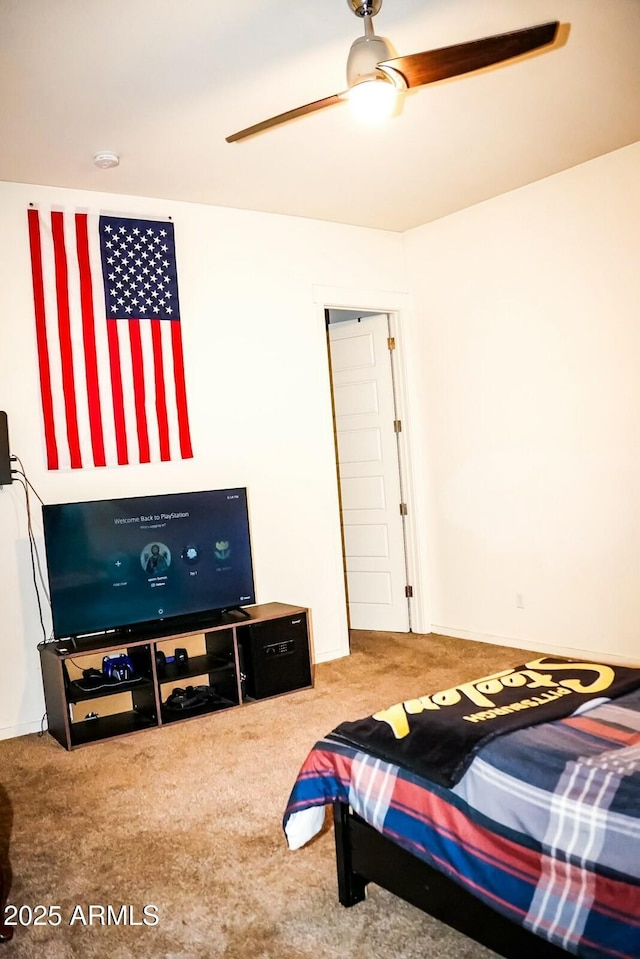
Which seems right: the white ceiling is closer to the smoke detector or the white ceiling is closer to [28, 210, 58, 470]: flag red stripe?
the smoke detector

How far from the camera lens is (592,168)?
445 centimetres

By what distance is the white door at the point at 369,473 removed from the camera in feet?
18.8

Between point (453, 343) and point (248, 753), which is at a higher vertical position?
point (453, 343)

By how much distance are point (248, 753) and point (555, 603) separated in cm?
228

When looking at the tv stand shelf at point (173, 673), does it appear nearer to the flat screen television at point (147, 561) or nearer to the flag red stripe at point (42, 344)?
the flat screen television at point (147, 561)

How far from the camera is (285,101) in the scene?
337 centimetres

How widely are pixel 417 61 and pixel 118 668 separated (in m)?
3.22

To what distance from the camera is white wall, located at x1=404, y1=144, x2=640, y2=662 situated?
174 inches

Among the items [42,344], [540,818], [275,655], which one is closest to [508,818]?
[540,818]

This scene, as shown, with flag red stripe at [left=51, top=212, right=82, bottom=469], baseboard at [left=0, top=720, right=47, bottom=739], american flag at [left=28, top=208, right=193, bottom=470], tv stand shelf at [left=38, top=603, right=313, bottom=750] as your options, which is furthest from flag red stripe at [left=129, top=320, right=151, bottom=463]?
baseboard at [left=0, top=720, right=47, bottom=739]

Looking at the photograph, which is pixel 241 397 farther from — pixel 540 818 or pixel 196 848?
pixel 540 818

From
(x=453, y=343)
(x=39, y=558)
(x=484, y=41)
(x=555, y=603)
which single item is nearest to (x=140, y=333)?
(x=39, y=558)

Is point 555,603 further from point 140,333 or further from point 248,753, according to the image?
point 140,333

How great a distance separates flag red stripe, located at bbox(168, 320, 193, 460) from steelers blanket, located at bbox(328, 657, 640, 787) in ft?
8.67
